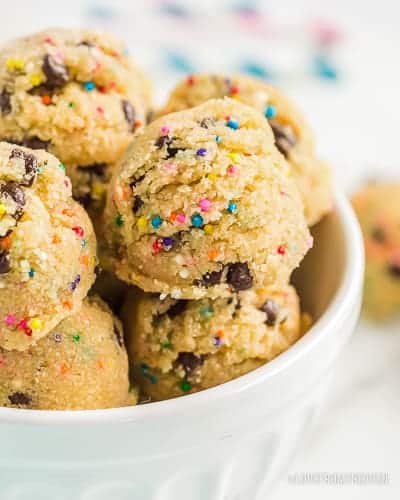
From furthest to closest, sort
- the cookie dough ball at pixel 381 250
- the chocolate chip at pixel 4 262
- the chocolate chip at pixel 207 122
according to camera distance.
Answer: the cookie dough ball at pixel 381 250
the chocolate chip at pixel 207 122
the chocolate chip at pixel 4 262

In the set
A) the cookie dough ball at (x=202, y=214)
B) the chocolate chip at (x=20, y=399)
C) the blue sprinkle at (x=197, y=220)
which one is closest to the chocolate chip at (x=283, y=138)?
the cookie dough ball at (x=202, y=214)

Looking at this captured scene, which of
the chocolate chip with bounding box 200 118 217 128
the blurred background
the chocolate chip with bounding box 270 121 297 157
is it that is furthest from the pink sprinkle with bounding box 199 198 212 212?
the blurred background

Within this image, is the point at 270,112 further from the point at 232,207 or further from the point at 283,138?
the point at 232,207

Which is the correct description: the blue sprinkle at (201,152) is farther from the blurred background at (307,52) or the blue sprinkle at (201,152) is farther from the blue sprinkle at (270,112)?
the blurred background at (307,52)

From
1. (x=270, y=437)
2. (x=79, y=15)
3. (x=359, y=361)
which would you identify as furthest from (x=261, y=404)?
(x=79, y=15)

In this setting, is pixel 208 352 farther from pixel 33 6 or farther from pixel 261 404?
pixel 33 6

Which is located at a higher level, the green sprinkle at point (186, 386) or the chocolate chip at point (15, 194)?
the chocolate chip at point (15, 194)
